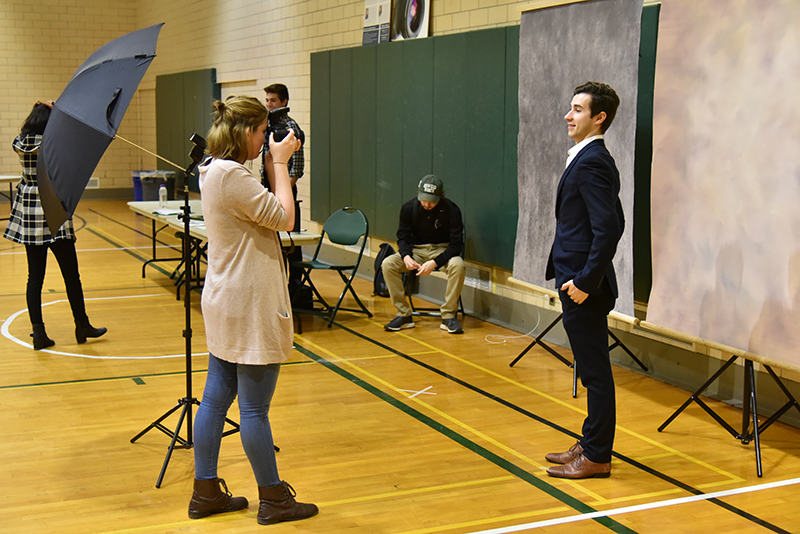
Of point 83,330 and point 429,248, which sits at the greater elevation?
point 429,248

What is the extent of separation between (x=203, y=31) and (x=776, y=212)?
442 inches

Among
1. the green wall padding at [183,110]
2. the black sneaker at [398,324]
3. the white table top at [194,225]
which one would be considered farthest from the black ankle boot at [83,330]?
the green wall padding at [183,110]

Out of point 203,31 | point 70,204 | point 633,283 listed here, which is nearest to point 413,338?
point 633,283

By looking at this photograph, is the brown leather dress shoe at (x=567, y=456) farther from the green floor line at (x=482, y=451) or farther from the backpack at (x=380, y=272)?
the backpack at (x=380, y=272)

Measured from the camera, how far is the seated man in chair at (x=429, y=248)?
644 centimetres

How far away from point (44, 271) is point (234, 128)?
3349mm

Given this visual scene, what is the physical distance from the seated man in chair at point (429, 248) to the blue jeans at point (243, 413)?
133 inches

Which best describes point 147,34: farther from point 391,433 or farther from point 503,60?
point 503,60

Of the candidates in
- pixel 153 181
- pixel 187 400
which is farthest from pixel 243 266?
pixel 153 181

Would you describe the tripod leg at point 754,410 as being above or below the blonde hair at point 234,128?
below

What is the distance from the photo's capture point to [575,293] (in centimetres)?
347

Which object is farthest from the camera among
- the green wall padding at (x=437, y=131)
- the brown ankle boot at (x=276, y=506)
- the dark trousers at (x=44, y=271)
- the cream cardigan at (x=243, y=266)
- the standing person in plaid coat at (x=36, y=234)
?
the green wall padding at (x=437, y=131)

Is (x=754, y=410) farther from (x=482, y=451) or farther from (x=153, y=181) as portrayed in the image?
(x=153, y=181)

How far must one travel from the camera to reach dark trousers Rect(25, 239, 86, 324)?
5.57m
